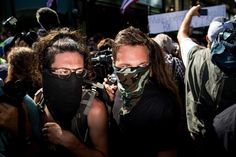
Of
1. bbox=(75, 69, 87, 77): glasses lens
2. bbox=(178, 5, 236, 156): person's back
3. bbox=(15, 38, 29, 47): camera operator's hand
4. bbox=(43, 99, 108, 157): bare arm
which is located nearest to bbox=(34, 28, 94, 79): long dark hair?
bbox=(75, 69, 87, 77): glasses lens

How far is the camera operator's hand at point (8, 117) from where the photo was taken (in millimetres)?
1787

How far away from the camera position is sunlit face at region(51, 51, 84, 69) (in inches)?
81.7

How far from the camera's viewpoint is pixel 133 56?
2203 mm

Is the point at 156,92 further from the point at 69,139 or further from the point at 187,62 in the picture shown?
the point at 187,62

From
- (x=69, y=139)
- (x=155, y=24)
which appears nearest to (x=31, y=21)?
(x=155, y=24)

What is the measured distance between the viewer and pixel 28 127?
1.88 meters

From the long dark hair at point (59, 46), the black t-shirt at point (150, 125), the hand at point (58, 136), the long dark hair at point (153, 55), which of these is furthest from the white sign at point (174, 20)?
the hand at point (58, 136)

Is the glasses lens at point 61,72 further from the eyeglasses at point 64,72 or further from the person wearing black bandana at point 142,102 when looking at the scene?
the person wearing black bandana at point 142,102

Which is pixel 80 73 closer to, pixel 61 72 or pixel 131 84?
pixel 61 72

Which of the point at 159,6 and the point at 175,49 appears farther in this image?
the point at 159,6

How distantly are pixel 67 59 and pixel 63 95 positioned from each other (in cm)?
22

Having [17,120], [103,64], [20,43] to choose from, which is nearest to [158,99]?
[17,120]

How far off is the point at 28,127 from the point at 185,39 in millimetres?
1651

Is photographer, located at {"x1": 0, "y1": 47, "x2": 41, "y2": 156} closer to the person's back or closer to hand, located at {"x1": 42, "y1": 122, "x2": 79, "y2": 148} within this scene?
hand, located at {"x1": 42, "y1": 122, "x2": 79, "y2": 148}
